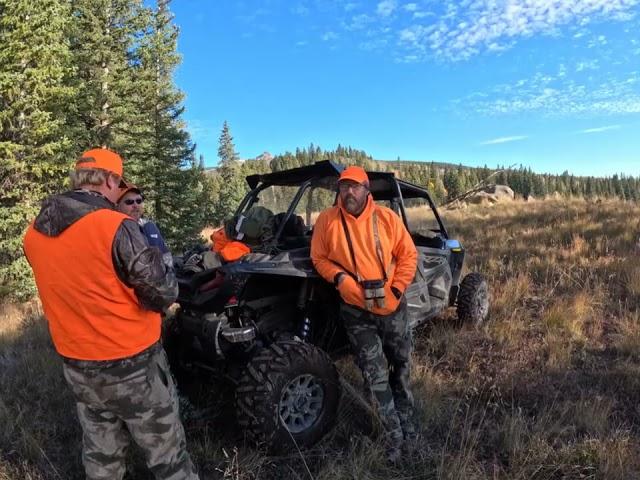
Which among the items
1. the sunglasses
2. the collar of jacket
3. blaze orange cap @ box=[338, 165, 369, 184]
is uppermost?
blaze orange cap @ box=[338, 165, 369, 184]

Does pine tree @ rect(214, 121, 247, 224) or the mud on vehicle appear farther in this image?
pine tree @ rect(214, 121, 247, 224)

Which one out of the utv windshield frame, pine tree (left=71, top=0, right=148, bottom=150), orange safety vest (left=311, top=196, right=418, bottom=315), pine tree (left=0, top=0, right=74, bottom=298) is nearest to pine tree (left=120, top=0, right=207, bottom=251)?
pine tree (left=71, top=0, right=148, bottom=150)

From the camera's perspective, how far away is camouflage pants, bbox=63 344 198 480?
251 centimetres

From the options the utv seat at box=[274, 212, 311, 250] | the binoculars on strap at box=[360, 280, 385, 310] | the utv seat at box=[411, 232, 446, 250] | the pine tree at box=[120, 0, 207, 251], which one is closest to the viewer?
the binoculars on strap at box=[360, 280, 385, 310]

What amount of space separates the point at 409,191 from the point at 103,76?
15.6m

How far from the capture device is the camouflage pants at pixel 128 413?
→ 2.51m

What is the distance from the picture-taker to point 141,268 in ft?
8.00

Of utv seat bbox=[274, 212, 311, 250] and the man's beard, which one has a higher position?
the man's beard

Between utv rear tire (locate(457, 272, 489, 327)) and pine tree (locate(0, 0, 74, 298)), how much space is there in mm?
10539

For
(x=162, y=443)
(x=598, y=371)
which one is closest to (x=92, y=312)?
(x=162, y=443)

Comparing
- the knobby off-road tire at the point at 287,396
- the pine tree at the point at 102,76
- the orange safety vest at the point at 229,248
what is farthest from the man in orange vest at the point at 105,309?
the pine tree at the point at 102,76

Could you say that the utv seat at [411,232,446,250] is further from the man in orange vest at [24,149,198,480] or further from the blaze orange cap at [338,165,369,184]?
the man in orange vest at [24,149,198,480]

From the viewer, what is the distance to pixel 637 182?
12612 cm

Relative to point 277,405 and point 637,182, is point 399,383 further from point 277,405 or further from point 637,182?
point 637,182
